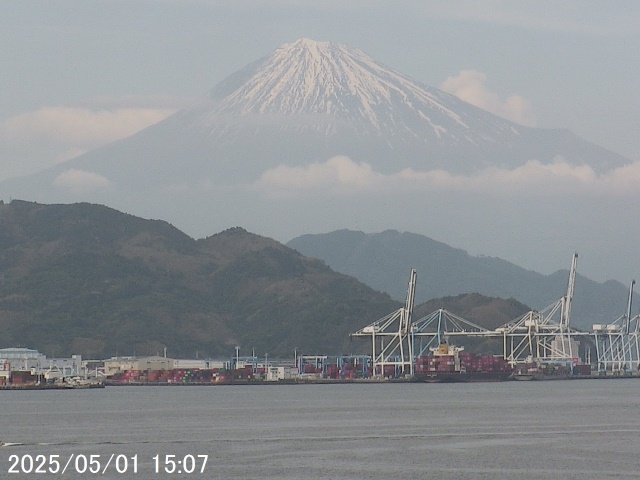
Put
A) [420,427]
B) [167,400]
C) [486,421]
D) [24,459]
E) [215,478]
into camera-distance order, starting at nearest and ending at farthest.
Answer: [215,478], [24,459], [420,427], [486,421], [167,400]

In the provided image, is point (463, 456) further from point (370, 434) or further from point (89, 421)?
point (89, 421)

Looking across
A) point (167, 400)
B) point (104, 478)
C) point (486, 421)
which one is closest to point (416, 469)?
point (104, 478)

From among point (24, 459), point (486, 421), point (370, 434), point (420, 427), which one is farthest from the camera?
point (486, 421)

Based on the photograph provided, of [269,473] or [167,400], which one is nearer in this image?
[269,473]

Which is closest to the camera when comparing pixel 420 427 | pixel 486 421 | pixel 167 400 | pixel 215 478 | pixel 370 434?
pixel 215 478

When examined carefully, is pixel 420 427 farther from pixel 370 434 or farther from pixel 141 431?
pixel 141 431

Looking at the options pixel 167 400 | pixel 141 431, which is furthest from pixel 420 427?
pixel 167 400
